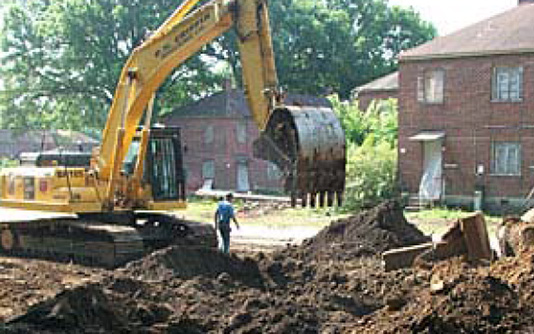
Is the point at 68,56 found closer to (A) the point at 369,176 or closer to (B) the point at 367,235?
(A) the point at 369,176

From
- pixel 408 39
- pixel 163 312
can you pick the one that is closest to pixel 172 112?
pixel 408 39

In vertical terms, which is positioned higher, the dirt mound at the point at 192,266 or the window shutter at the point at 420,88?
the window shutter at the point at 420,88

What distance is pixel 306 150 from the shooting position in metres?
13.0

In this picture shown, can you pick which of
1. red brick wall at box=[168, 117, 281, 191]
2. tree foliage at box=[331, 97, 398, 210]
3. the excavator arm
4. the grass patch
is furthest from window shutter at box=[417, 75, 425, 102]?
the excavator arm

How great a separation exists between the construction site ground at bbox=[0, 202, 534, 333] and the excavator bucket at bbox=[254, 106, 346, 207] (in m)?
1.38

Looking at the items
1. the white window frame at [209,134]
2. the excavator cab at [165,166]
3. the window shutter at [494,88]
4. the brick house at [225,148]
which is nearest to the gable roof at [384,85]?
the brick house at [225,148]

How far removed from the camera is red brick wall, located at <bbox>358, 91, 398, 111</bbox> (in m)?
46.1

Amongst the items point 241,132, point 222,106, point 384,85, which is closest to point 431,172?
point 384,85

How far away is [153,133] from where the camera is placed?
16.7 metres

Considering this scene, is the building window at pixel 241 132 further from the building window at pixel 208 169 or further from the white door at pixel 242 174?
the building window at pixel 208 169

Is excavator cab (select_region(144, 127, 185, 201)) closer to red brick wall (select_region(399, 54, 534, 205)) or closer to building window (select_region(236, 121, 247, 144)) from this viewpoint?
red brick wall (select_region(399, 54, 534, 205))

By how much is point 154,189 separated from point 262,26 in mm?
4368

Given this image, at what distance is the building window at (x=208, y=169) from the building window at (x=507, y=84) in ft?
72.3

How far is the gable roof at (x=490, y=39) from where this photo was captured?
97.3ft
